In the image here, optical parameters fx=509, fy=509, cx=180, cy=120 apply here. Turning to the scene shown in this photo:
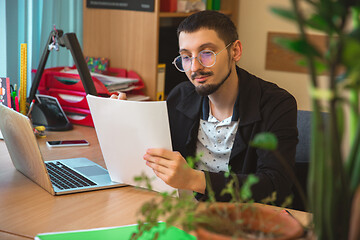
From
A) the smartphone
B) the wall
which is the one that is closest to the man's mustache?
the smartphone

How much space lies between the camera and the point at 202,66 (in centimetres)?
164

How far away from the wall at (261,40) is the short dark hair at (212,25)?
1.76 m

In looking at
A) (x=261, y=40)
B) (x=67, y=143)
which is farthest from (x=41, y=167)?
(x=261, y=40)

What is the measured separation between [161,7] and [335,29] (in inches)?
82.7

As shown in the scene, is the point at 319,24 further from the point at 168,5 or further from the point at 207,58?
the point at 168,5

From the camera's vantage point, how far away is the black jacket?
1.45 metres

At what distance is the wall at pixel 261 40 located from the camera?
3.41m

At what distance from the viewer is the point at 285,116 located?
160cm

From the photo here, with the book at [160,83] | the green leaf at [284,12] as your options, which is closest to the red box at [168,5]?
the book at [160,83]

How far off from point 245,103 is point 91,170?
541mm

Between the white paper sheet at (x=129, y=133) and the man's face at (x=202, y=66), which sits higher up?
the man's face at (x=202, y=66)

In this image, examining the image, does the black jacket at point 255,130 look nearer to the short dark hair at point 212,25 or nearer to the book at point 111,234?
the short dark hair at point 212,25

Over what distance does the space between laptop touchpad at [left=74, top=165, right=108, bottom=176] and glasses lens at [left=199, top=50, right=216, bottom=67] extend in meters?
0.47

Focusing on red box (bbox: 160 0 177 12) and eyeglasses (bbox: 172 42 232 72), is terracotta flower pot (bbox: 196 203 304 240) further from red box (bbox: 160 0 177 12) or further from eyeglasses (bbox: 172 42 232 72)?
red box (bbox: 160 0 177 12)
